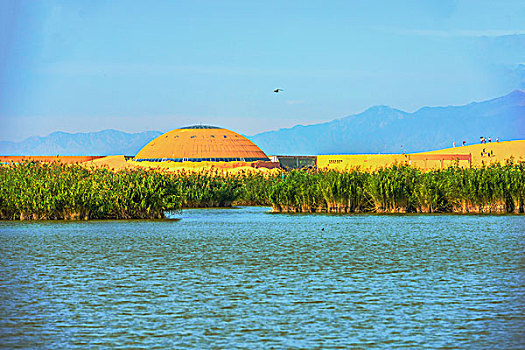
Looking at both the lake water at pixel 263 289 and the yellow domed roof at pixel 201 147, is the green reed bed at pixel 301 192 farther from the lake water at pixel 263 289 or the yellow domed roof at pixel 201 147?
the yellow domed roof at pixel 201 147

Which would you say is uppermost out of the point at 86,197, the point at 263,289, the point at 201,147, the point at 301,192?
the point at 201,147

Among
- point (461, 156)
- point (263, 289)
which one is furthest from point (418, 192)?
point (461, 156)

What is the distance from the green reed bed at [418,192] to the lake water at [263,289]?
7495 millimetres

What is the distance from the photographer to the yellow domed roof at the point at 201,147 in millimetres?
120500

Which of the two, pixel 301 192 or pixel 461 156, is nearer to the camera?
pixel 301 192

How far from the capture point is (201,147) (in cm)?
12319

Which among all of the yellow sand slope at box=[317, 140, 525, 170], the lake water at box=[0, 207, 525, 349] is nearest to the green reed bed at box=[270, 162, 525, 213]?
the lake water at box=[0, 207, 525, 349]

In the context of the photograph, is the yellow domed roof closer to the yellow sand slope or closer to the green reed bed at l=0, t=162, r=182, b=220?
the yellow sand slope

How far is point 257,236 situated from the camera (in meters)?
Answer: 24.8

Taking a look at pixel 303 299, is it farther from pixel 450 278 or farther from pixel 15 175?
pixel 15 175

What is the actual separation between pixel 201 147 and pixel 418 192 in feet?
299

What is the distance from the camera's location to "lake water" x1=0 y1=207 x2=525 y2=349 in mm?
10508

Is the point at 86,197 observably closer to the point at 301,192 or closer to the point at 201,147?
the point at 301,192

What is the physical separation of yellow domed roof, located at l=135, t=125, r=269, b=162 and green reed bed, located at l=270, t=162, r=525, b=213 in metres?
83.3
